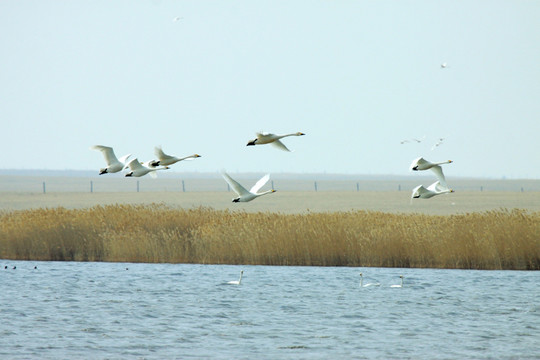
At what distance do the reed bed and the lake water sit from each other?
0.48 m

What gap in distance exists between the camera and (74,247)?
106 feet

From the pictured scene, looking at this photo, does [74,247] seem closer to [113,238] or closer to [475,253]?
[113,238]

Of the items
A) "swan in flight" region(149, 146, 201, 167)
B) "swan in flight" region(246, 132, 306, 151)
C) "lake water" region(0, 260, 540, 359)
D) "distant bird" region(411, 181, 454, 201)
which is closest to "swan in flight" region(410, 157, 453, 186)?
"distant bird" region(411, 181, 454, 201)

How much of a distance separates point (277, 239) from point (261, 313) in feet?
24.7

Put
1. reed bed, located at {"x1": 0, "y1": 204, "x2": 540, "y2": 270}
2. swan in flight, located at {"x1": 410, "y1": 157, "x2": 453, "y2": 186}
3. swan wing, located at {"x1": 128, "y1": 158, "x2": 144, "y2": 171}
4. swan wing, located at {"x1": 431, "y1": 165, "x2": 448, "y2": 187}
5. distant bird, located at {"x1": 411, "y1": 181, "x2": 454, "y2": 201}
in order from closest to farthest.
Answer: swan wing, located at {"x1": 128, "y1": 158, "x2": 144, "y2": 171}, swan in flight, located at {"x1": 410, "y1": 157, "x2": 453, "y2": 186}, distant bird, located at {"x1": 411, "y1": 181, "x2": 454, "y2": 201}, swan wing, located at {"x1": 431, "y1": 165, "x2": 448, "y2": 187}, reed bed, located at {"x1": 0, "y1": 204, "x2": 540, "y2": 270}

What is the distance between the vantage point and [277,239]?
30.3 m

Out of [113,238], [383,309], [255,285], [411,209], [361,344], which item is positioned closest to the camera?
[361,344]

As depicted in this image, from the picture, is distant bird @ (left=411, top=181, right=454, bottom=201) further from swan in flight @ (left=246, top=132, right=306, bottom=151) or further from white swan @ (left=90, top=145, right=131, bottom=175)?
white swan @ (left=90, top=145, right=131, bottom=175)

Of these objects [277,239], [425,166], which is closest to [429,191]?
[425,166]

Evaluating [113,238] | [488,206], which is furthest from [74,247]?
[488,206]

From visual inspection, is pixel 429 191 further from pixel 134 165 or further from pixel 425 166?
pixel 134 165

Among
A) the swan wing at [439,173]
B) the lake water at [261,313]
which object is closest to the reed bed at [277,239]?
the lake water at [261,313]

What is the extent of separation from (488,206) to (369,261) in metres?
40.8

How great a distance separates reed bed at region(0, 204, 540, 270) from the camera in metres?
29.0
